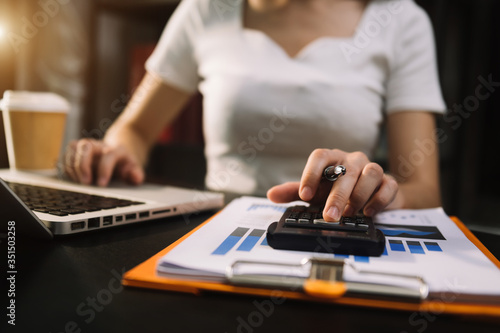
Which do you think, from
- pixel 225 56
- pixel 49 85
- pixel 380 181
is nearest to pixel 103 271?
pixel 380 181

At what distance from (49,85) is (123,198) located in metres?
1.42

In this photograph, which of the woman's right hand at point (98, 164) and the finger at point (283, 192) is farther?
the woman's right hand at point (98, 164)

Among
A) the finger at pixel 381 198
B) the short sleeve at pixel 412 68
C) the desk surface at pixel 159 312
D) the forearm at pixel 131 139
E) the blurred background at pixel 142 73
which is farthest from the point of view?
the blurred background at pixel 142 73

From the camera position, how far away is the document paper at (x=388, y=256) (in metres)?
0.26

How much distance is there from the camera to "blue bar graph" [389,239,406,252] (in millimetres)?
335

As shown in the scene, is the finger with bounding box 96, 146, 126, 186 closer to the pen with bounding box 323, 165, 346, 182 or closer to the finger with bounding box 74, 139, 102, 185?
the finger with bounding box 74, 139, 102, 185

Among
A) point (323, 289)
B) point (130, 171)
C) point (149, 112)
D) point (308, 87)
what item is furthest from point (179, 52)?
point (323, 289)

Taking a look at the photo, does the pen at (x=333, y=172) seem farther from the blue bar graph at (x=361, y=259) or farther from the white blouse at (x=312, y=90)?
the white blouse at (x=312, y=90)

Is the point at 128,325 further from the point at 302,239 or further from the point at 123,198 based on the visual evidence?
the point at 123,198

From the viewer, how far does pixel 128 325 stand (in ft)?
0.74

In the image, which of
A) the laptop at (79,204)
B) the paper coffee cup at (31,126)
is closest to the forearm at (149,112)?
the paper coffee cup at (31,126)

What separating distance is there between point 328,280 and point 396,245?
0.38 ft

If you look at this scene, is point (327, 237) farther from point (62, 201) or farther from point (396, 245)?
point (62, 201)

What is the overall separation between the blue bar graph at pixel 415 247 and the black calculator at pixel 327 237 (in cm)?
3
